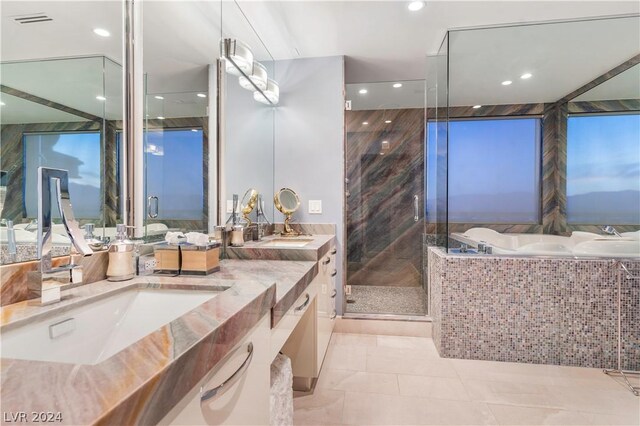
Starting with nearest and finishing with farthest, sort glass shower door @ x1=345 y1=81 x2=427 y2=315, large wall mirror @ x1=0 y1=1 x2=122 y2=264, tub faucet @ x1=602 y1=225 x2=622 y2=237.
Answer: large wall mirror @ x1=0 y1=1 x2=122 y2=264, tub faucet @ x1=602 y1=225 x2=622 y2=237, glass shower door @ x1=345 y1=81 x2=427 y2=315

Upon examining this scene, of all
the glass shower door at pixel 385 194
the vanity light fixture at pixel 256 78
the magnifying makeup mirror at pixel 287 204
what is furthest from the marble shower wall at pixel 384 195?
the vanity light fixture at pixel 256 78

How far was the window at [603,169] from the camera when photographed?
3.07 meters

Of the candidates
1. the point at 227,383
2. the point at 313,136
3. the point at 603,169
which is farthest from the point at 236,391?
the point at 603,169

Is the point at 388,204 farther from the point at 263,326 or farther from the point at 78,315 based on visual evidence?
the point at 78,315

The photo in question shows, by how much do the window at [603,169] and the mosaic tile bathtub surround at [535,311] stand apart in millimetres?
1318

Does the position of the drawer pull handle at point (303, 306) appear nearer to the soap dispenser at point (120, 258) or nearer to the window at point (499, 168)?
the soap dispenser at point (120, 258)

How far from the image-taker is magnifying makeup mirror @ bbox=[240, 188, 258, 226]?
7.75ft

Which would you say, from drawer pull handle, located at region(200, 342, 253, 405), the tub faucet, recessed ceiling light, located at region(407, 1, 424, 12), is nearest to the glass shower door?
recessed ceiling light, located at region(407, 1, 424, 12)

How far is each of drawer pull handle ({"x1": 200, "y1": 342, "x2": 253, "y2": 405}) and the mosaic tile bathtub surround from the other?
6.54 ft

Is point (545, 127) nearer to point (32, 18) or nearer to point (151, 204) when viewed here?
point (151, 204)

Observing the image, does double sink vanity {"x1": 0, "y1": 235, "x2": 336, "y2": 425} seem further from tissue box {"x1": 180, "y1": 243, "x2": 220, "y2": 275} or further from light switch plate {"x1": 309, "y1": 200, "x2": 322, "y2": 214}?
light switch plate {"x1": 309, "y1": 200, "x2": 322, "y2": 214}

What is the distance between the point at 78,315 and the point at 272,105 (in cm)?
248

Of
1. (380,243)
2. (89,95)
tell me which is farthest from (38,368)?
(380,243)

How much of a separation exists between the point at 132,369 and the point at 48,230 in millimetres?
649
